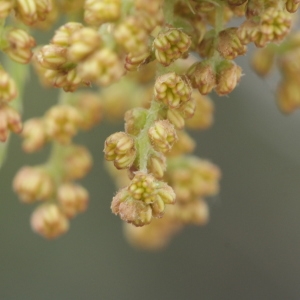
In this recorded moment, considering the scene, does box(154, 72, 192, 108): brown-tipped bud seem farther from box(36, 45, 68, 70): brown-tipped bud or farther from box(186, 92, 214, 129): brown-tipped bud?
box(186, 92, 214, 129): brown-tipped bud

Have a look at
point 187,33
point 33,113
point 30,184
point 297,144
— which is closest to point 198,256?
point 297,144

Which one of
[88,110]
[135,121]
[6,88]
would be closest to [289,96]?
[88,110]

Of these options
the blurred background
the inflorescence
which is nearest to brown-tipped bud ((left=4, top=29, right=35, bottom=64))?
the inflorescence

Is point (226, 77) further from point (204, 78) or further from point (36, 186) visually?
point (36, 186)

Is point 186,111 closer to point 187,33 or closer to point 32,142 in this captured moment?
point 187,33

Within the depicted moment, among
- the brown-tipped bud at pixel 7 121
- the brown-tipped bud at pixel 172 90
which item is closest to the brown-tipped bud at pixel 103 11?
the brown-tipped bud at pixel 172 90

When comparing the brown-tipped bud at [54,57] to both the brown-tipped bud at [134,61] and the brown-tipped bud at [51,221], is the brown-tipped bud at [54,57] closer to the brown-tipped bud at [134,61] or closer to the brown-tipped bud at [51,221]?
the brown-tipped bud at [134,61]
